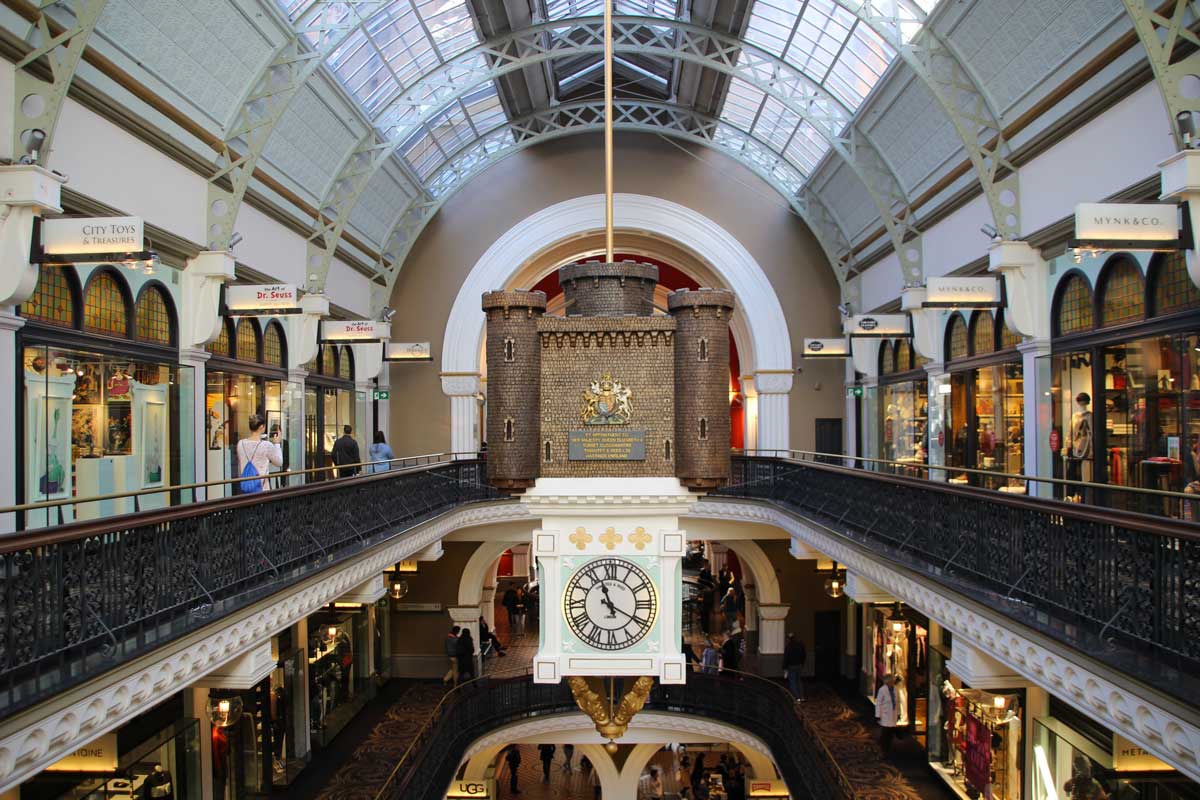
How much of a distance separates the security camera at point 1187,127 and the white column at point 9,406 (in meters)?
11.7

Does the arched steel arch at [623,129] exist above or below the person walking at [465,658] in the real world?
above

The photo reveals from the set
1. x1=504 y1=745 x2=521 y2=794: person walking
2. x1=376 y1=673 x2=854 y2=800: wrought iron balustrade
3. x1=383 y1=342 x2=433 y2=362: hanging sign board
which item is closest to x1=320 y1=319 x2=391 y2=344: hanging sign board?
→ x1=383 y1=342 x2=433 y2=362: hanging sign board

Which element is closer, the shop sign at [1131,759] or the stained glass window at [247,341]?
the shop sign at [1131,759]

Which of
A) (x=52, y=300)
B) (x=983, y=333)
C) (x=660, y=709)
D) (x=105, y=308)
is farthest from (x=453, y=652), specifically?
(x=983, y=333)

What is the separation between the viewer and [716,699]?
19.5m

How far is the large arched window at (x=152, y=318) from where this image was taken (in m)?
11.5

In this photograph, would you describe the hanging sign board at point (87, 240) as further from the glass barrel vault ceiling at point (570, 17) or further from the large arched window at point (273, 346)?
the large arched window at point (273, 346)

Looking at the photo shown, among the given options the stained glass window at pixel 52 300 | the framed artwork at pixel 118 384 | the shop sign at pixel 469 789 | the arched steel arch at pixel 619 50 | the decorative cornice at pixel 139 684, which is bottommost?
the shop sign at pixel 469 789

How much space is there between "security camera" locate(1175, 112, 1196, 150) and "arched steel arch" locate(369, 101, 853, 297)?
1442 cm

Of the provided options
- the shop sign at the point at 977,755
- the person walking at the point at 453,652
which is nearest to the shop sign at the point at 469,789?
the person walking at the point at 453,652

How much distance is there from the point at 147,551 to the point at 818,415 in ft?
65.6

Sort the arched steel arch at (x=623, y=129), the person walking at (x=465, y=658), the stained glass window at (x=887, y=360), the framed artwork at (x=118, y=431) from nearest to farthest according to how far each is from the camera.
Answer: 1. the framed artwork at (x=118, y=431)
2. the person walking at (x=465, y=658)
3. the stained glass window at (x=887, y=360)
4. the arched steel arch at (x=623, y=129)

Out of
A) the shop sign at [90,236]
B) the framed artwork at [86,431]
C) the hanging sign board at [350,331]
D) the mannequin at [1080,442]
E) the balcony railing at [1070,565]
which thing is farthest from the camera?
the hanging sign board at [350,331]

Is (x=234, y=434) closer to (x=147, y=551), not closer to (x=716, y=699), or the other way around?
(x=147, y=551)
